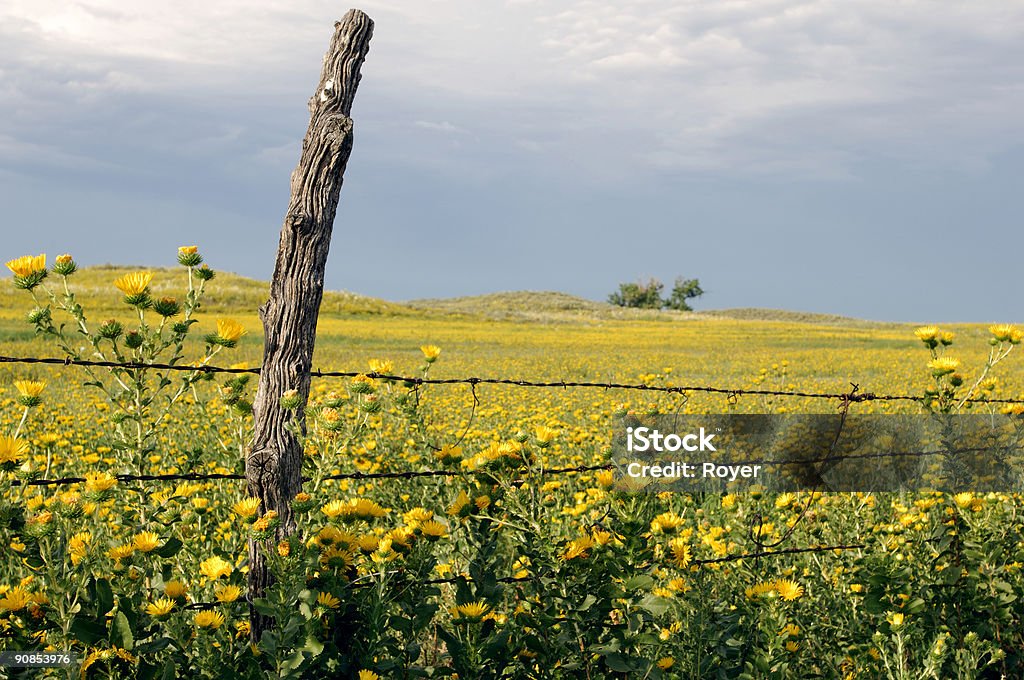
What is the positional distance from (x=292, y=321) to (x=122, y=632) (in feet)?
3.30

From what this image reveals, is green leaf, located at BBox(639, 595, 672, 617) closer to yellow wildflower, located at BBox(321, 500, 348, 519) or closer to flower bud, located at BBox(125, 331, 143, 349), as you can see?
yellow wildflower, located at BBox(321, 500, 348, 519)

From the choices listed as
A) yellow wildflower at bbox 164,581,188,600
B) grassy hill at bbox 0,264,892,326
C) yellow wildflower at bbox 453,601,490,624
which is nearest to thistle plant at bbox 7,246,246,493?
yellow wildflower at bbox 164,581,188,600

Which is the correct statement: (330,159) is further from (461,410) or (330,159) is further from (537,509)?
(461,410)

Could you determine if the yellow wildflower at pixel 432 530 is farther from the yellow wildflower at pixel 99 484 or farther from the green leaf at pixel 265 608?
the yellow wildflower at pixel 99 484

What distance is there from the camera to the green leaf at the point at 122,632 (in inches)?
77.0

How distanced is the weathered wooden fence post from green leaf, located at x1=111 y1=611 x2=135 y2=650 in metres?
0.52

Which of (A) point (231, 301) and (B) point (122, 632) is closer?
(B) point (122, 632)

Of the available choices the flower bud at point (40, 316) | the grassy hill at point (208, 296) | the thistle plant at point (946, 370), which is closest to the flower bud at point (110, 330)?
the flower bud at point (40, 316)

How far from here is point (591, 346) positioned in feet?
101

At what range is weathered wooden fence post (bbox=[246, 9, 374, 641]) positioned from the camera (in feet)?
8.36

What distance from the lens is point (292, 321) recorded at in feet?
8.44

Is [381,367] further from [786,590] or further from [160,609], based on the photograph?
[786,590]

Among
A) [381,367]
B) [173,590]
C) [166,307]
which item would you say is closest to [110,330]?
[166,307]

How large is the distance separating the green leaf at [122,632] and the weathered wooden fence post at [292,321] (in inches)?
20.4
